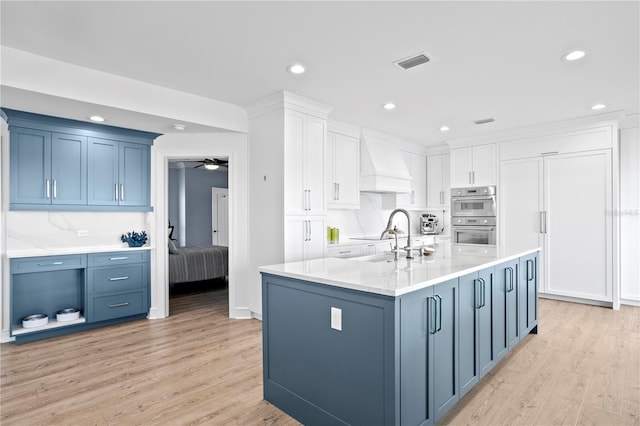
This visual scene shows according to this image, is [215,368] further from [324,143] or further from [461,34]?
[461,34]

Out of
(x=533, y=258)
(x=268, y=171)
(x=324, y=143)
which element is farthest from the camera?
(x=324, y=143)

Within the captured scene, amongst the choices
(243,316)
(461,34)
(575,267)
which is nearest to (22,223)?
(243,316)

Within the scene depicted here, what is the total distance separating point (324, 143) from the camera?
4.40m

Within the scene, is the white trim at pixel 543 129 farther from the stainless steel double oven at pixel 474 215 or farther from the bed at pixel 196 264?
the bed at pixel 196 264

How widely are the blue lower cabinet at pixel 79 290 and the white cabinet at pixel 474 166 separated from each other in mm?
5033

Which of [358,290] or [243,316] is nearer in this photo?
[358,290]

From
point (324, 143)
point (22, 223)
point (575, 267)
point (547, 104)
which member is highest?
point (547, 104)

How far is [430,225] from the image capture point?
22.3ft

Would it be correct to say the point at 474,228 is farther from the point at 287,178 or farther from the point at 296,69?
the point at 296,69

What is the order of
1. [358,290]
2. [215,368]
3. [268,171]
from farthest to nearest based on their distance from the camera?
[268,171] → [215,368] → [358,290]

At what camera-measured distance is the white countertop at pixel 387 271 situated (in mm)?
1801

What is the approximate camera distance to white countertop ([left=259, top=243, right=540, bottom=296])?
5.91 ft

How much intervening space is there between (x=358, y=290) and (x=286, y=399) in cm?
97

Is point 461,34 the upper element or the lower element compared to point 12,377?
upper
